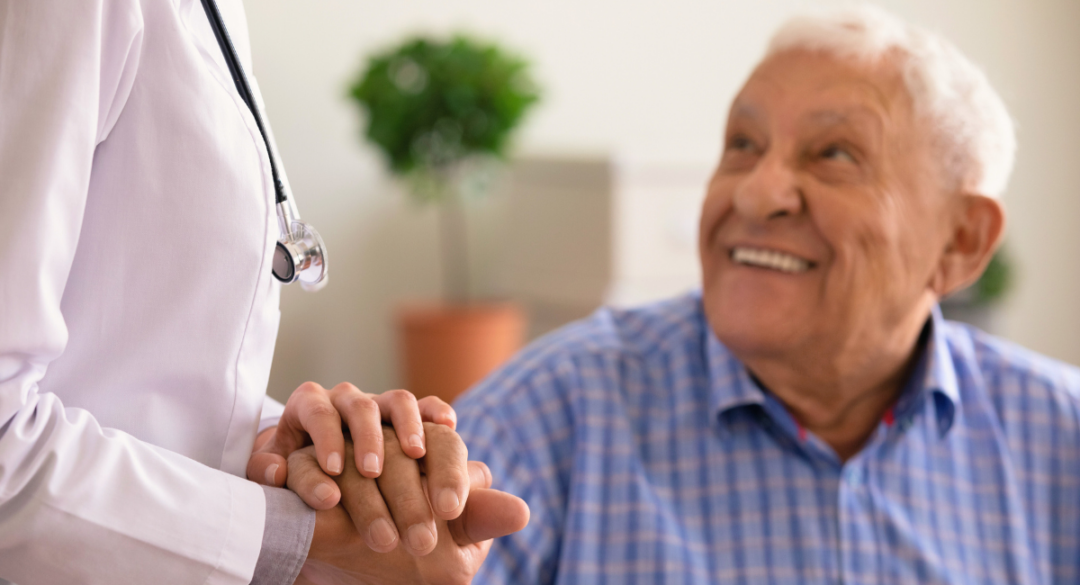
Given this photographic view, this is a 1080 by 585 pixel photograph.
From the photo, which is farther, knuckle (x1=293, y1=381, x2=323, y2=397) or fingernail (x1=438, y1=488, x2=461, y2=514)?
knuckle (x1=293, y1=381, x2=323, y2=397)

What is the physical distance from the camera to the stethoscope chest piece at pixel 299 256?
654mm

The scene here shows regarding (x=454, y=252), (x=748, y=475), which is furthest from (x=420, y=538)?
(x=454, y=252)

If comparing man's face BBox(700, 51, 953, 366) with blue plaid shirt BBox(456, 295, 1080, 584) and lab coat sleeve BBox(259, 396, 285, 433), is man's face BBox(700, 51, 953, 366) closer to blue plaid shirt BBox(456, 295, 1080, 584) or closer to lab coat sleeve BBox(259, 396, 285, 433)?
blue plaid shirt BBox(456, 295, 1080, 584)

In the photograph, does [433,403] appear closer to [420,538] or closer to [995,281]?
[420,538]

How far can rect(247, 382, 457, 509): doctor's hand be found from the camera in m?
0.62

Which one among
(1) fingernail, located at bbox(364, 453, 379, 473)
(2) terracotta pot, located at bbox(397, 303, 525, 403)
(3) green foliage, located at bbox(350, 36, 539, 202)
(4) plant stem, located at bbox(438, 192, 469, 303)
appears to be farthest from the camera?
(4) plant stem, located at bbox(438, 192, 469, 303)

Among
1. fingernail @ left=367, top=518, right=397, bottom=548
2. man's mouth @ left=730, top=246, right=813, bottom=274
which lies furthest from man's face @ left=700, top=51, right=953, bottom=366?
fingernail @ left=367, top=518, right=397, bottom=548

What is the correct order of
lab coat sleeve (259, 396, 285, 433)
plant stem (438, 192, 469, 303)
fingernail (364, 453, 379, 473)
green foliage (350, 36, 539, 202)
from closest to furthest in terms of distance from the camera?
fingernail (364, 453, 379, 473)
lab coat sleeve (259, 396, 285, 433)
green foliage (350, 36, 539, 202)
plant stem (438, 192, 469, 303)

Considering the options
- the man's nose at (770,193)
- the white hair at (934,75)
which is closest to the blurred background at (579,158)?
the white hair at (934,75)

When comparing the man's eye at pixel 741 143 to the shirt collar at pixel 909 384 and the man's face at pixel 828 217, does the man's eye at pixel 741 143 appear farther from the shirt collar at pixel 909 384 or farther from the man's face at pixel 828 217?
the shirt collar at pixel 909 384

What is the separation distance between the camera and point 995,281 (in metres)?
3.17

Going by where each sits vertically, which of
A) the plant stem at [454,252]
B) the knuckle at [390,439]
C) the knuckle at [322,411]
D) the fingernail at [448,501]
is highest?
the knuckle at [322,411]

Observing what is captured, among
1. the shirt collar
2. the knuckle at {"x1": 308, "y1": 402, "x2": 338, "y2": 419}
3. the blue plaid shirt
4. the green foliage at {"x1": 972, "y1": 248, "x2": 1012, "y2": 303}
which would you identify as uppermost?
the knuckle at {"x1": 308, "y1": 402, "x2": 338, "y2": 419}

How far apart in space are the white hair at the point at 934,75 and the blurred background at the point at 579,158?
105 centimetres
